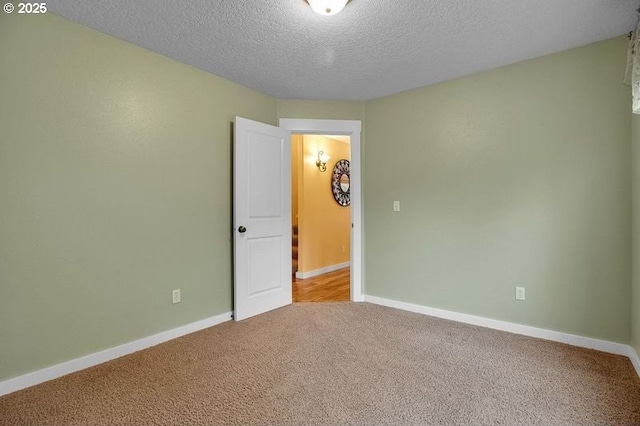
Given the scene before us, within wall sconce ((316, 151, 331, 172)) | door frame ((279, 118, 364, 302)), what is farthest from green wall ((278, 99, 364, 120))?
wall sconce ((316, 151, 331, 172))

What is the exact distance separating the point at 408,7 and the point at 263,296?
2772 millimetres

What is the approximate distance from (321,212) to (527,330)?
3.32 m

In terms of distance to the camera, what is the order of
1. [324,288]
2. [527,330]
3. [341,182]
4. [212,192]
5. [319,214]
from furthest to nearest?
[341,182]
[319,214]
[324,288]
[212,192]
[527,330]

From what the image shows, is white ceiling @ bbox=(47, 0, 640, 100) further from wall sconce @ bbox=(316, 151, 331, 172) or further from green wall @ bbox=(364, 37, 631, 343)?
wall sconce @ bbox=(316, 151, 331, 172)

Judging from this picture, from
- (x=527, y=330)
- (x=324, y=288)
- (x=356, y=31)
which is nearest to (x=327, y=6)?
(x=356, y=31)

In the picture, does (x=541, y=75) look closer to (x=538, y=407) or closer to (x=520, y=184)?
(x=520, y=184)

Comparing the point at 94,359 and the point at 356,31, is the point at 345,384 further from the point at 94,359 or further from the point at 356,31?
the point at 356,31

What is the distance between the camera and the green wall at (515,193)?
2.37 meters

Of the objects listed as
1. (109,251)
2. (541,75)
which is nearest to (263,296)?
(109,251)

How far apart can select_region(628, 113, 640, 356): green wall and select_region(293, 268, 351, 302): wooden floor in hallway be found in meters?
2.49

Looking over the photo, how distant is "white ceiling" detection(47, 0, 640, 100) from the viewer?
1.96 meters

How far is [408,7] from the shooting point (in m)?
1.95

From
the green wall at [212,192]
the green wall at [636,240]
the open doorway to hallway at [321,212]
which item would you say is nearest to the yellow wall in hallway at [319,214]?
the open doorway to hallway at [321,212]

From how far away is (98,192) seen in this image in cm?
225
